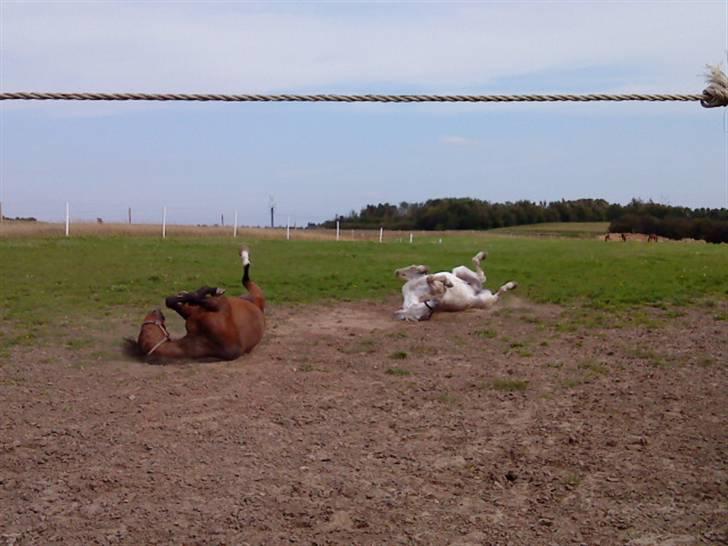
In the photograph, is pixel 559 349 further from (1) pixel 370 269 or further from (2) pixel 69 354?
(1) pixel 370 269

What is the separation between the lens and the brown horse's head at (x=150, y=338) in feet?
25.6

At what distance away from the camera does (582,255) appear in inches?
750

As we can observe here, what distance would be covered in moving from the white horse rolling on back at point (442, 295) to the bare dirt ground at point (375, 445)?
1.57 meters

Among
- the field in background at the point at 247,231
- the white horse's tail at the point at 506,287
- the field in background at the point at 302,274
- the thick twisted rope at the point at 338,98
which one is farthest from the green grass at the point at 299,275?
the field in background at the point at 247,231

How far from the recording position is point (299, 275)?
46.4 ft

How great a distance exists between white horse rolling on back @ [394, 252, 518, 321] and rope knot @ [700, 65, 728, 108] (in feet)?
24.8

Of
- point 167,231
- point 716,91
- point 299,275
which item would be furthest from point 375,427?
point 167,231

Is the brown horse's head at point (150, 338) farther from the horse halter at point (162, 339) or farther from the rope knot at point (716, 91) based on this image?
the rope knot at point (716, 91)

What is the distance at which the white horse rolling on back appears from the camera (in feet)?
34.3

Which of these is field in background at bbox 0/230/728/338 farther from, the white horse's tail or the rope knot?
the rope knot

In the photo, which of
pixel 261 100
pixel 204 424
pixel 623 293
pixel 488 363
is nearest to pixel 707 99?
pixel 261 100

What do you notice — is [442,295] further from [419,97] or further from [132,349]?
[419,97]

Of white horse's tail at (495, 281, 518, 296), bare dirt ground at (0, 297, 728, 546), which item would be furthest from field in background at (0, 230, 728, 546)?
white horse's tail at (495, 281, 518, 296)

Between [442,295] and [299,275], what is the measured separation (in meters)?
4.03
